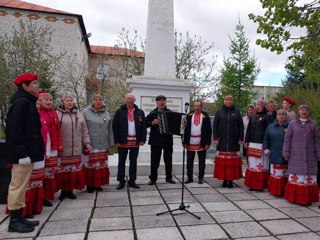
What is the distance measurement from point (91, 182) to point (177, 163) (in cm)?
239

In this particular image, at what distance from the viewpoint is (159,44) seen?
7.89 m

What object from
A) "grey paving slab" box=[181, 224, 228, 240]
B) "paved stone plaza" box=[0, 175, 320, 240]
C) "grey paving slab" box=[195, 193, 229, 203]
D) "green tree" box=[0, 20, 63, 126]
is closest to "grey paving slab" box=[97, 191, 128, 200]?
"paved stone plaza" box=[0, 175, 320, 240]

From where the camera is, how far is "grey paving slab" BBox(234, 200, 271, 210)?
16.1 ft

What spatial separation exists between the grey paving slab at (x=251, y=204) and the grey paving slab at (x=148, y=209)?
3.99 ft

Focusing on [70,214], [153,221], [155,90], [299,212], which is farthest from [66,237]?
[155,90]

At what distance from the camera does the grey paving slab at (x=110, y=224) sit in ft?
13.0

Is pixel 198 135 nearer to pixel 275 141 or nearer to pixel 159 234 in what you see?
pixel 275 141

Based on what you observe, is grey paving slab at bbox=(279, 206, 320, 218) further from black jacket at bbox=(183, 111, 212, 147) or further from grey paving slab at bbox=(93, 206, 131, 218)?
grey paving slab at bbox=(93, 206, 131, 218)

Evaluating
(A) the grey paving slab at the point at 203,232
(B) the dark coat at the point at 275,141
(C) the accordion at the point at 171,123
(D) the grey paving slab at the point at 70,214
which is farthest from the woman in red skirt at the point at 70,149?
(B) the dark coat at the point at 275,141

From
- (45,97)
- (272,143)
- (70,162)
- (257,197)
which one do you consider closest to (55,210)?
(70,162)

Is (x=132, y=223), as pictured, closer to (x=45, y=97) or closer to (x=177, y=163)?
(x=45, y=97)

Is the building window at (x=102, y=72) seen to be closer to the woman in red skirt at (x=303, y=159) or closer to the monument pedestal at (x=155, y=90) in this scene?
the monument pedestal at (x=155, y=90)

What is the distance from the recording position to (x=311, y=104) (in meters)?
9.91

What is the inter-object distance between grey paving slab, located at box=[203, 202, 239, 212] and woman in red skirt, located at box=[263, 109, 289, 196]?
3.43 ft
